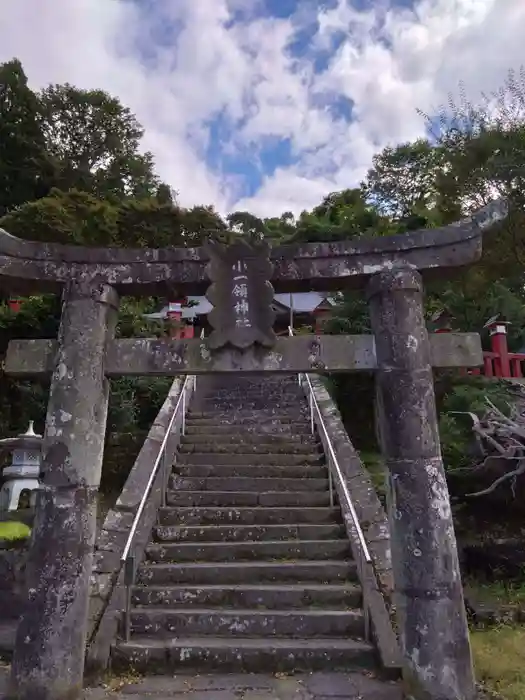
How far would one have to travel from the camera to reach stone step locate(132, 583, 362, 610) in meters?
5.71

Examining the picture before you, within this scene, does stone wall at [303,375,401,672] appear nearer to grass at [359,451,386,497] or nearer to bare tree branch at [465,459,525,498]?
grass at [359,451,386,497]

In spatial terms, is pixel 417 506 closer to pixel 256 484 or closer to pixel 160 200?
pixel 256 484

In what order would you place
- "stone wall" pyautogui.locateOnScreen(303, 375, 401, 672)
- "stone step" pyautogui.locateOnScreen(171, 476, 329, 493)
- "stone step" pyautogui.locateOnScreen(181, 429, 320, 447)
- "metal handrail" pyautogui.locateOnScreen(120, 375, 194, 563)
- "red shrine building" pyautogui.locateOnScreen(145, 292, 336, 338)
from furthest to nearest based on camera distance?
"red shrine building" pyautogui.locateOnScreen(145, 292, 336, 338), "stone step" pyautogui.locateOnScreen(181, 429, 320, 447), "stone step" pyautogui.locateOnScreen(171, 476, 329, 493), "metal handrail" pyautogui.locateOnScreen(120, 375, 194, 563), "stone wall" pyautogui.locateOnScreen(303, 375, 401, 672)

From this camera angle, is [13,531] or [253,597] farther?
[13,531]

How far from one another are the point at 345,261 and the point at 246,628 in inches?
149

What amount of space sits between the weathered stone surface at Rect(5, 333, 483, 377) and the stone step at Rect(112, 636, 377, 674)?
261 centimetres

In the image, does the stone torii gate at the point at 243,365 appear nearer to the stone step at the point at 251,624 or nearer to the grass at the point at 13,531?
the stone step at the point at 251,624

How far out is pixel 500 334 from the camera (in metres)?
12.9

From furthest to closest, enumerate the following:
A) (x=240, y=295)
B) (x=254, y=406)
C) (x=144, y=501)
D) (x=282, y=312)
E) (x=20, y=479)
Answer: (x=282, y=312) < (x=254, y=406) < (x=20, y=479) < (x=144, y=501) < (x=240, y=295)

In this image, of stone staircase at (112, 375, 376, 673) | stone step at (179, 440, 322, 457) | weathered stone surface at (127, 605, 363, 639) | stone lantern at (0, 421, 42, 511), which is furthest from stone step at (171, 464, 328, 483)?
stone lantern at (0, 421, 42, 511)

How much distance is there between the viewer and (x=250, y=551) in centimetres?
653

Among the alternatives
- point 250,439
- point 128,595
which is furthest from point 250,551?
point 250,439

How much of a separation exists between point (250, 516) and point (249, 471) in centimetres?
113

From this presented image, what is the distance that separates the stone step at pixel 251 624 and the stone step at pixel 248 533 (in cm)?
142
